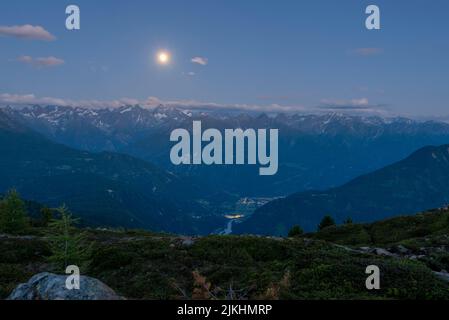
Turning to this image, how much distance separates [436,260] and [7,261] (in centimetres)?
2663

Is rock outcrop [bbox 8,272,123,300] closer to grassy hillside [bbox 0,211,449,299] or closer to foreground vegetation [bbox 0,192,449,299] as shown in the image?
grassy hillside [bbox 0,211,449,299]

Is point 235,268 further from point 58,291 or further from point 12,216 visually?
point 12,216

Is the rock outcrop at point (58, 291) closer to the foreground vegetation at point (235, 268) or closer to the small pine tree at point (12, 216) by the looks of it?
the foreground vegetation at point (235, 268)

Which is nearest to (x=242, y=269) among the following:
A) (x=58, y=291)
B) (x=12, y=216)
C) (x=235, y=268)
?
(x=235, y=268)

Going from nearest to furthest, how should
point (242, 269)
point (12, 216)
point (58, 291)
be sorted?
point (58, 291) < point (242, 269) < point (12, 216)

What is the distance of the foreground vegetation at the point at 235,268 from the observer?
16281 mm

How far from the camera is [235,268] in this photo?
67.1ft

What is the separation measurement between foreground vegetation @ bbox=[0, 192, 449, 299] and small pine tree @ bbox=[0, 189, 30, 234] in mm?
8057

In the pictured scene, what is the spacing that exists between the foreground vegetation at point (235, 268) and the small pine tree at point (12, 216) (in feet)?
26.4

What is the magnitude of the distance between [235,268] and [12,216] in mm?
28726

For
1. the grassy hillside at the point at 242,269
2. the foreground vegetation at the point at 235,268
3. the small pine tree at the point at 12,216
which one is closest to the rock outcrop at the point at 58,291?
the grassy hillside at the point at 242,269
